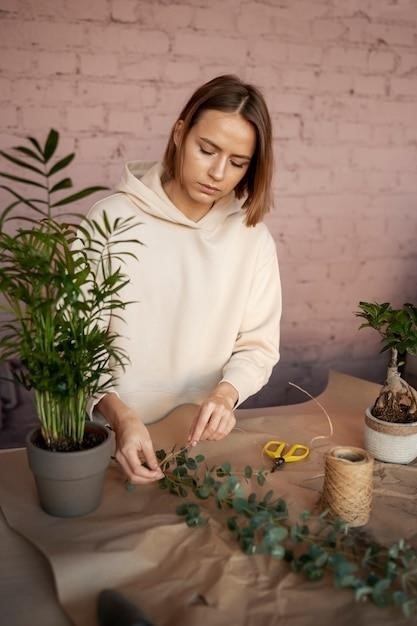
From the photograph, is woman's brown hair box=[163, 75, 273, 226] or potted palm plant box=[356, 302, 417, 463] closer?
potted palm plant box=[356, 302, 417, 463]

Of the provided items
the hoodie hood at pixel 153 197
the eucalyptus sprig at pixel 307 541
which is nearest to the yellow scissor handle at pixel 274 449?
the eucalyptus sprig at pixel 307 541

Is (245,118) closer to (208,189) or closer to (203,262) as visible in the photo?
(208,189)

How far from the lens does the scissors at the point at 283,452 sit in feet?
4.06

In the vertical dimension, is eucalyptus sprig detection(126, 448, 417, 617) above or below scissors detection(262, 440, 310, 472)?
above

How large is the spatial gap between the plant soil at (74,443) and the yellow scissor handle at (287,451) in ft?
1.16

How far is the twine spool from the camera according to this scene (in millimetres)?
1037

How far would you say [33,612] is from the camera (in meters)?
0.86

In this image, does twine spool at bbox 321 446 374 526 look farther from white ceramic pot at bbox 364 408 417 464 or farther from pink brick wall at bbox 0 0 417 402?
pink brick wall at bbox 0 0 417 402

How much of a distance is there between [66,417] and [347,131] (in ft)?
5.97

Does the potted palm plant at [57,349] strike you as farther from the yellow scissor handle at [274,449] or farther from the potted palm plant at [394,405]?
the potted palm plant at [394,405]

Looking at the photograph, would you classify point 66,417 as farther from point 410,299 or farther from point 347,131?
point 410,299

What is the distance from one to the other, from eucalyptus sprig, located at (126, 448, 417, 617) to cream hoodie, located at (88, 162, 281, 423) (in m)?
0.38

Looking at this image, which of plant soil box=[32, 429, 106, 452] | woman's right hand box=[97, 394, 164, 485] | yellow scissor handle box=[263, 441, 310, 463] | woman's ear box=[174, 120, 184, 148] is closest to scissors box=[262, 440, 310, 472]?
yellow scissor handle box=[263, 441, 310, 463]

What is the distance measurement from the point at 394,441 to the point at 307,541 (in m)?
0.35
